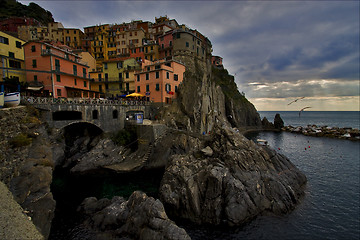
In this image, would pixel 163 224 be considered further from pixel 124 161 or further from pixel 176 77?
pixel 176 77

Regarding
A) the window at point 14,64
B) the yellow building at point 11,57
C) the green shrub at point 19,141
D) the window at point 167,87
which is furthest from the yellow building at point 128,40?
the green shrub at point 19,141

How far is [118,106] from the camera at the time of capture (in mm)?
34781

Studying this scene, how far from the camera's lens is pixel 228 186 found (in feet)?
62.6

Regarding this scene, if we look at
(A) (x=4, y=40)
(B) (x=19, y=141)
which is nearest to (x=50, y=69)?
(A) (x=4, y=40)

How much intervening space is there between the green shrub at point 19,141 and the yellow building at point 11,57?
67.7 ft

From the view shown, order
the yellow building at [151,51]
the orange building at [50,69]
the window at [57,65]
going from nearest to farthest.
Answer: the orange building at [50,69] < the window at [57,65] < the yellow building at [151,51]

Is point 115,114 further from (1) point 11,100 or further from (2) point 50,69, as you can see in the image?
(1) point 11,100

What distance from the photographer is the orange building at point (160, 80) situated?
133ft

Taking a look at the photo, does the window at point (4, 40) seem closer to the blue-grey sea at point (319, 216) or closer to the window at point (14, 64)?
the window at point (14, 64)

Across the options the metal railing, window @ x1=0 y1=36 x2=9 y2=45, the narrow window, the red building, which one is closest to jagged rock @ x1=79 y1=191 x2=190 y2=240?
the metal railing

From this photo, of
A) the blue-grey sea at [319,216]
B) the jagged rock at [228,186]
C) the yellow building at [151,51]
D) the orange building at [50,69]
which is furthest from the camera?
the yellow building at [151,51]

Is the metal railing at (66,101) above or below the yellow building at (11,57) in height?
below

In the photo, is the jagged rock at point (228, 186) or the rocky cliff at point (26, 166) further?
the jagged rock at point (228, 186)

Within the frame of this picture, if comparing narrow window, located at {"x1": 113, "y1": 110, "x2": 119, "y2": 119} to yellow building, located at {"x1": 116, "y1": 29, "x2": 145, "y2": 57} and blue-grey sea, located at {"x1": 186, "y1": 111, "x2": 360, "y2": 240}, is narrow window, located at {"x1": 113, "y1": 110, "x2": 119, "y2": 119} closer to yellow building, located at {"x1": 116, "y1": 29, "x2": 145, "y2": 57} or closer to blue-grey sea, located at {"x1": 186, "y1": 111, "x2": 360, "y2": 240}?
blue-grey sea, located at {"x1": 186, "y1": 111, "x2": 360, "y2": 240}
